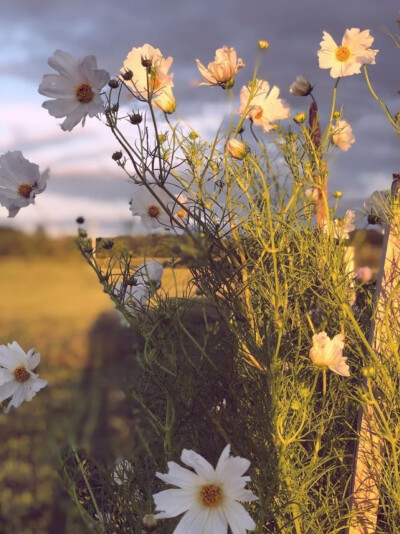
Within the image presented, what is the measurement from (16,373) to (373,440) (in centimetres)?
67

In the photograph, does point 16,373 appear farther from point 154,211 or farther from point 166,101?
point 166,101

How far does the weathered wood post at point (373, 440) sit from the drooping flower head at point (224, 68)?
1.33 feet

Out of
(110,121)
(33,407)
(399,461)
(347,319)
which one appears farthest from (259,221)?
(33,407)

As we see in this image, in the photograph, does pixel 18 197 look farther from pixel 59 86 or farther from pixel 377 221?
pixel 377 221

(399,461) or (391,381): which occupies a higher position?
(391,381)

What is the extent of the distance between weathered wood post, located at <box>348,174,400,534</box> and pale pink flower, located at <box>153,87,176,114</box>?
465 mm

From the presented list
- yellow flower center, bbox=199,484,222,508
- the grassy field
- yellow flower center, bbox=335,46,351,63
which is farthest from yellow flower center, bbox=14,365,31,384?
the grassy field

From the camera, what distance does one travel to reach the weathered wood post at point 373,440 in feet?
4.25

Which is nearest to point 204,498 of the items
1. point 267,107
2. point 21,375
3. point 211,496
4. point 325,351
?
point 211,496

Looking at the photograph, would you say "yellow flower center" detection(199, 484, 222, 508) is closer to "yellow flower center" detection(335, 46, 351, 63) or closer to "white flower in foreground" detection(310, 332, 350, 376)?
"white flower in foreground" detection(310, 332, 350, 376)

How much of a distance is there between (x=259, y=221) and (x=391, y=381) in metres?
0.37

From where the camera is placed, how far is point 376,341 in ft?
4.31

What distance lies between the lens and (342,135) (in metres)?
1.44

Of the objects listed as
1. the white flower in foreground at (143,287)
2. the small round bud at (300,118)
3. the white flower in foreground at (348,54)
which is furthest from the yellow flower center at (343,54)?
the white flower in foreground at (143,287)
